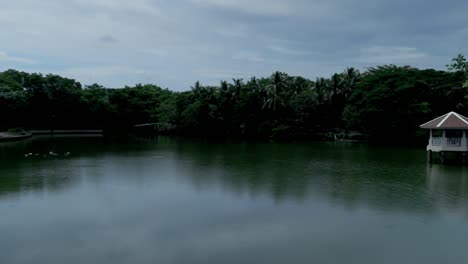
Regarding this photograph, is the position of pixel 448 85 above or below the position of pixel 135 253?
above

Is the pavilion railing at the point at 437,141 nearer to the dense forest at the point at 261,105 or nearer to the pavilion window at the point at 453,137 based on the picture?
the pavilion window at the point at 453,137

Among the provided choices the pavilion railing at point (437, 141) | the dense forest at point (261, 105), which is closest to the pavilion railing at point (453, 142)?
the pavilion railing at point (437, 141)

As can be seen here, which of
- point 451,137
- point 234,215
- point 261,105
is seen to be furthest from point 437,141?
point 261,105

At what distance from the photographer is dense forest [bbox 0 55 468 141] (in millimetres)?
26000

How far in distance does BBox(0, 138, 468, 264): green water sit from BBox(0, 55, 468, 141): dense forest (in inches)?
514

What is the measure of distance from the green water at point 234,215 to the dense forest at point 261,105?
514 inches

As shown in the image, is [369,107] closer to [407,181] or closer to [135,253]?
[407,181]

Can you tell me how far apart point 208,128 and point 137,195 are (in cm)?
2799

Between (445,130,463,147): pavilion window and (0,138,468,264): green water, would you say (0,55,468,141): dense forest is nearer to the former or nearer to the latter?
(445,130,463,147): pavilion window

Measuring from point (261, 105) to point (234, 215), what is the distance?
27209 millimetres

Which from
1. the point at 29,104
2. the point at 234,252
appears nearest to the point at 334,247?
the point at 234,252

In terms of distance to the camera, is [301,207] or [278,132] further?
[278,132]

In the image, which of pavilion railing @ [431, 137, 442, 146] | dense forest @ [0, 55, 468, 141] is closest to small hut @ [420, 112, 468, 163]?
pavilion railing @ [431, 137, 442, 146]

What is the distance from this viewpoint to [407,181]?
1152cm
